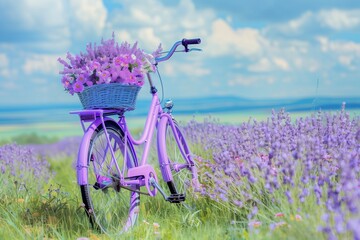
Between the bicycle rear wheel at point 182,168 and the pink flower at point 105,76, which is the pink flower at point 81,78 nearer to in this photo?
the pink flower at point 105,76

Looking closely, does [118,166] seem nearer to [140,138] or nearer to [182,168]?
[140,138]

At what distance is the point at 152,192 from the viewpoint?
16.3ft

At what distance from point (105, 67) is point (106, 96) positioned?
22 centimetres

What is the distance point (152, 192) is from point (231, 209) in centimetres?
71

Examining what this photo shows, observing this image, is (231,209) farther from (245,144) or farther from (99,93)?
(99,93)

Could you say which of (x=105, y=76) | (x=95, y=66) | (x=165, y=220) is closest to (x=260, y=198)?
(x=165, y=220)

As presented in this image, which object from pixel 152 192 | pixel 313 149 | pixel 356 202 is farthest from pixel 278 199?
pixel 152 192

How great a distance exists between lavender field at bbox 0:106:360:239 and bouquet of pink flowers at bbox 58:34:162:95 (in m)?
1.00

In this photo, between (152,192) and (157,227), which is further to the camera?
(152,192)

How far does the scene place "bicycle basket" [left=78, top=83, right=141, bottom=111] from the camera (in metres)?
4.53

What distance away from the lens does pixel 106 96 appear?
4.54 m

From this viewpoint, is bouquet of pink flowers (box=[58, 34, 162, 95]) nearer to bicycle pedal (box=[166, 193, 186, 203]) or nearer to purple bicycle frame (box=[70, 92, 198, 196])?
purple bicycle frame (box=[70, 92, 198, 196])

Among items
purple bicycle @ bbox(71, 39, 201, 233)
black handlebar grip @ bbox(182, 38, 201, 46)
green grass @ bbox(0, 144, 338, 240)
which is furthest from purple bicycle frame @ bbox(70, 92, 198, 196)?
black handlebar grip @ bbox(182, 38, 201, 46)

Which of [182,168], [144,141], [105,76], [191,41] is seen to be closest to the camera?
[105,76]
